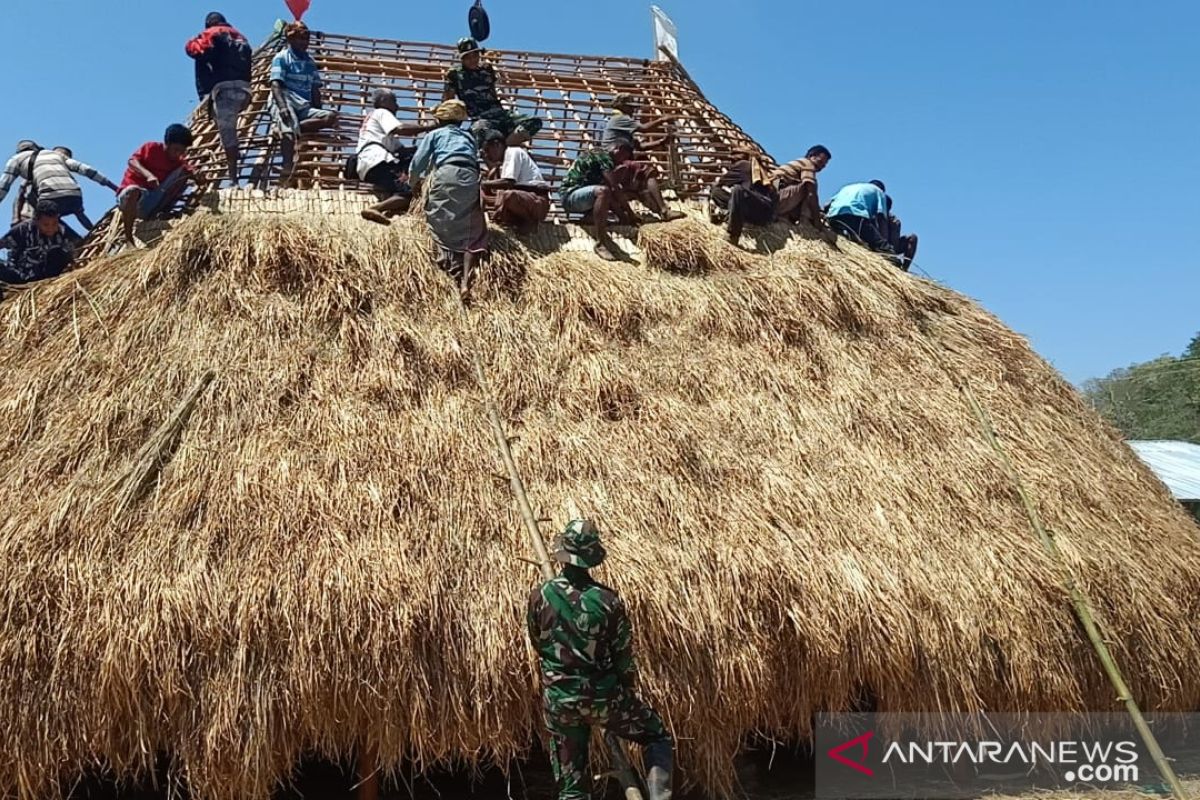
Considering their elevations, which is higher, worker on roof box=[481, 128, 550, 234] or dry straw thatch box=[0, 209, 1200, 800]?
worker on roof box=[481, 128, 550, 234]

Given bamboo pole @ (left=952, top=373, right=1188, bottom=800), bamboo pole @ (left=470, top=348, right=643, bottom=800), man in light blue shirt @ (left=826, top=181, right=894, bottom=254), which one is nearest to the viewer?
bamboo pole @ (left=470, top=348, right=643, bottom=800)

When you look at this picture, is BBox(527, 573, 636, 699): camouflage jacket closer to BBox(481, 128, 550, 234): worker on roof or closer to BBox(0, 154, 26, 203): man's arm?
BBox(481, 128, 550, 234): worker on roof

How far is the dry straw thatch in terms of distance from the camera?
4738 millimetres

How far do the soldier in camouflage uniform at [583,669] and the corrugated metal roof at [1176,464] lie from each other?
1087 cm

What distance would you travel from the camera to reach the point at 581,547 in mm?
4555

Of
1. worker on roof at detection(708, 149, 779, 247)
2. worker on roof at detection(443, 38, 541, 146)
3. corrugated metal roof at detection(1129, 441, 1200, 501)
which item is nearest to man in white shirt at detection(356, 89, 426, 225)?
worker on roof at detection(443, 38, 541, 146)

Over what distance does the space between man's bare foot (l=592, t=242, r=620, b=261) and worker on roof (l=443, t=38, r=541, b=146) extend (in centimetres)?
139

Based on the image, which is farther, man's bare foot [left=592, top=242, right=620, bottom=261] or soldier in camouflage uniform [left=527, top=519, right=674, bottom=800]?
man's bare foot [left=592, top=242, right=620, bottom=261]

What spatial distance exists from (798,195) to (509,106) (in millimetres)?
3101

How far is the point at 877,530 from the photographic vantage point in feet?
19.6

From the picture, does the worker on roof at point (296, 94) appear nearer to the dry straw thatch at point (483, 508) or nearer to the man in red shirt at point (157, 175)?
the man in red shirt at point (157, 175)

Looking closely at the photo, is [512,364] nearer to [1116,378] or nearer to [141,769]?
[141,769]

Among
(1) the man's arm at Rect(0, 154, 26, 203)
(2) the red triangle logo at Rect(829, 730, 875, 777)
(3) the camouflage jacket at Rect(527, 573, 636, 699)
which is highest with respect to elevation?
(1) the man's arm at Rect(0, 154, 26, 203)

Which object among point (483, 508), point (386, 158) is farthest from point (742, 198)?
point (483, 508)
